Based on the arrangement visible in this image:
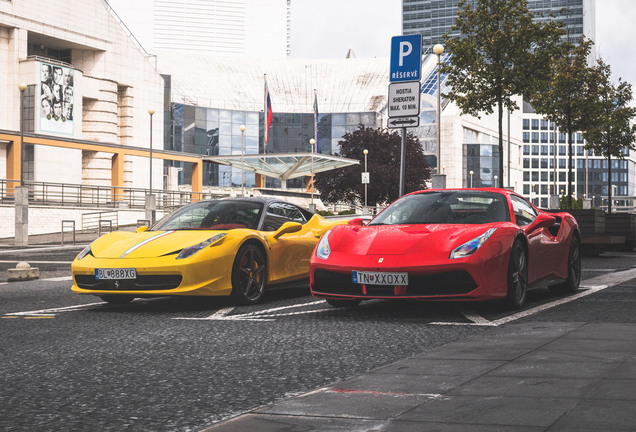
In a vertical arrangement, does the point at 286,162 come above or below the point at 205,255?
above

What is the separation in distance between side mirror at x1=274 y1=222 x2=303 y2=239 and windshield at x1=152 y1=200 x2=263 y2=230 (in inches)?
10.4

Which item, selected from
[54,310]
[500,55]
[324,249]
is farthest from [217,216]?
[500,55]

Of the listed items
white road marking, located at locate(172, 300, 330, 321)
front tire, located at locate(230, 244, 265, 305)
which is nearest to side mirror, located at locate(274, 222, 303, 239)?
front tire, located at locate(230, 244, 265, 305)

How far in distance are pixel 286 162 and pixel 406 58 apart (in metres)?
51.5

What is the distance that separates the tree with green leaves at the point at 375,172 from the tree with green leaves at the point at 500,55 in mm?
39570

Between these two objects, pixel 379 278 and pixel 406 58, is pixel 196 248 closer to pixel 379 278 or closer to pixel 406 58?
pixel 379 278

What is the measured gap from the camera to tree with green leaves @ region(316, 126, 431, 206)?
70312mm

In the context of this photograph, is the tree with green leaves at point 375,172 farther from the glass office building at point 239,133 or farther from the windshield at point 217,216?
the windshield at point 217,216

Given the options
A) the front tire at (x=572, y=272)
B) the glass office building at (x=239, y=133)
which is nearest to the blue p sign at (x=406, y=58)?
the front tire at (x=572, y=272)

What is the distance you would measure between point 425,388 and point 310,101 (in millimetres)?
103082

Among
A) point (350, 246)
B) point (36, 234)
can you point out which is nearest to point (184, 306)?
point (350, 246)

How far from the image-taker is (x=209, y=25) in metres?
156

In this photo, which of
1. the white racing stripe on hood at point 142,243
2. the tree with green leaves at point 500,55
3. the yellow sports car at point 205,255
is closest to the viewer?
the yellow sports car at point 205,255

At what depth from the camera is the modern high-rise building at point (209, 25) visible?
505 ft
